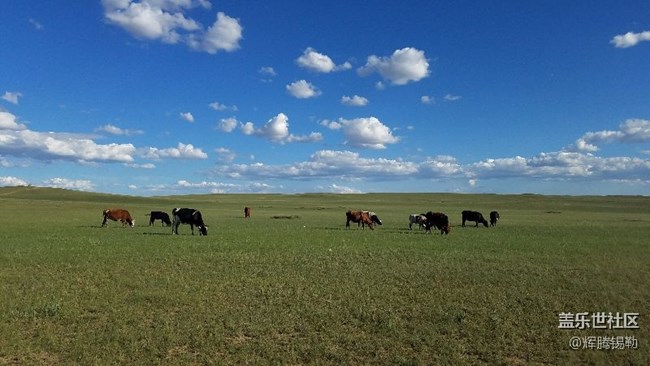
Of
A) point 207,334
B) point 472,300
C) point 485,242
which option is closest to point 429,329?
point 472,300

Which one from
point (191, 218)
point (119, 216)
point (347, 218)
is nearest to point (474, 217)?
point (347, 218)

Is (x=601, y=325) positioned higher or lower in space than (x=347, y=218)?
lower

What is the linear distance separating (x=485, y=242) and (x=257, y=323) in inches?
702

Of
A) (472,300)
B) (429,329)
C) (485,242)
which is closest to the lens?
(429,329)

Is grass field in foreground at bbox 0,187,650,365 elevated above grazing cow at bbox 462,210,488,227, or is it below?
below

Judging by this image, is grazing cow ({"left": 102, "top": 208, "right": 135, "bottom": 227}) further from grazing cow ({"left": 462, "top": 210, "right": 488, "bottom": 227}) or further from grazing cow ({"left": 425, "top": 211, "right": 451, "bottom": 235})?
grazing cow ({"left": 462, "top": 210, "right": 488, "bottom": 227})

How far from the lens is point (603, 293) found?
13.6 meters

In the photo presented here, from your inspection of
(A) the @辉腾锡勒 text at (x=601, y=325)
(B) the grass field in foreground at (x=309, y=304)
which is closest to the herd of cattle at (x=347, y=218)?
(B) the grass field in foreground at (x=309, y=304)

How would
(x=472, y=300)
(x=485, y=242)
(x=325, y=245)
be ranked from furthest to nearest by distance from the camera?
(x=485, y=242) < (x=325, y=245) < (x=472, y=300)

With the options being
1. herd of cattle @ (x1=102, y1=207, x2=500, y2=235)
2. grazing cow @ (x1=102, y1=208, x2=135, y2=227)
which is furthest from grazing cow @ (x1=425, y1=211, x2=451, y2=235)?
grazing cow @ (x1=102, y1=208, x2=135, y2=227)

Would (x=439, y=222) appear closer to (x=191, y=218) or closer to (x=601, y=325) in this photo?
(x=191, y=218)

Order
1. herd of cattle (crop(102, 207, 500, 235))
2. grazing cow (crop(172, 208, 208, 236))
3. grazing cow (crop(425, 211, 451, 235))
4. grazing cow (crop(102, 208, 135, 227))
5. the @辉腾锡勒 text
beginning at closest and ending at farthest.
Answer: the @辉腾锡勒 text, grazing cow (crop(172, 208, 208, 236)), herd of cattle (crop(102, 207, 500, 235)), grazing cow (crop(425, 211, 451, 235)), grazing cow (crop(102, 208, 135, 227))

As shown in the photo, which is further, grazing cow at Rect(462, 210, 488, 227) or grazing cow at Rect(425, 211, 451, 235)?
grazing cow at Rect(462, 210, 488, 227)

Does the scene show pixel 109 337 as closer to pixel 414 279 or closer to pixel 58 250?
pixel 414 279
